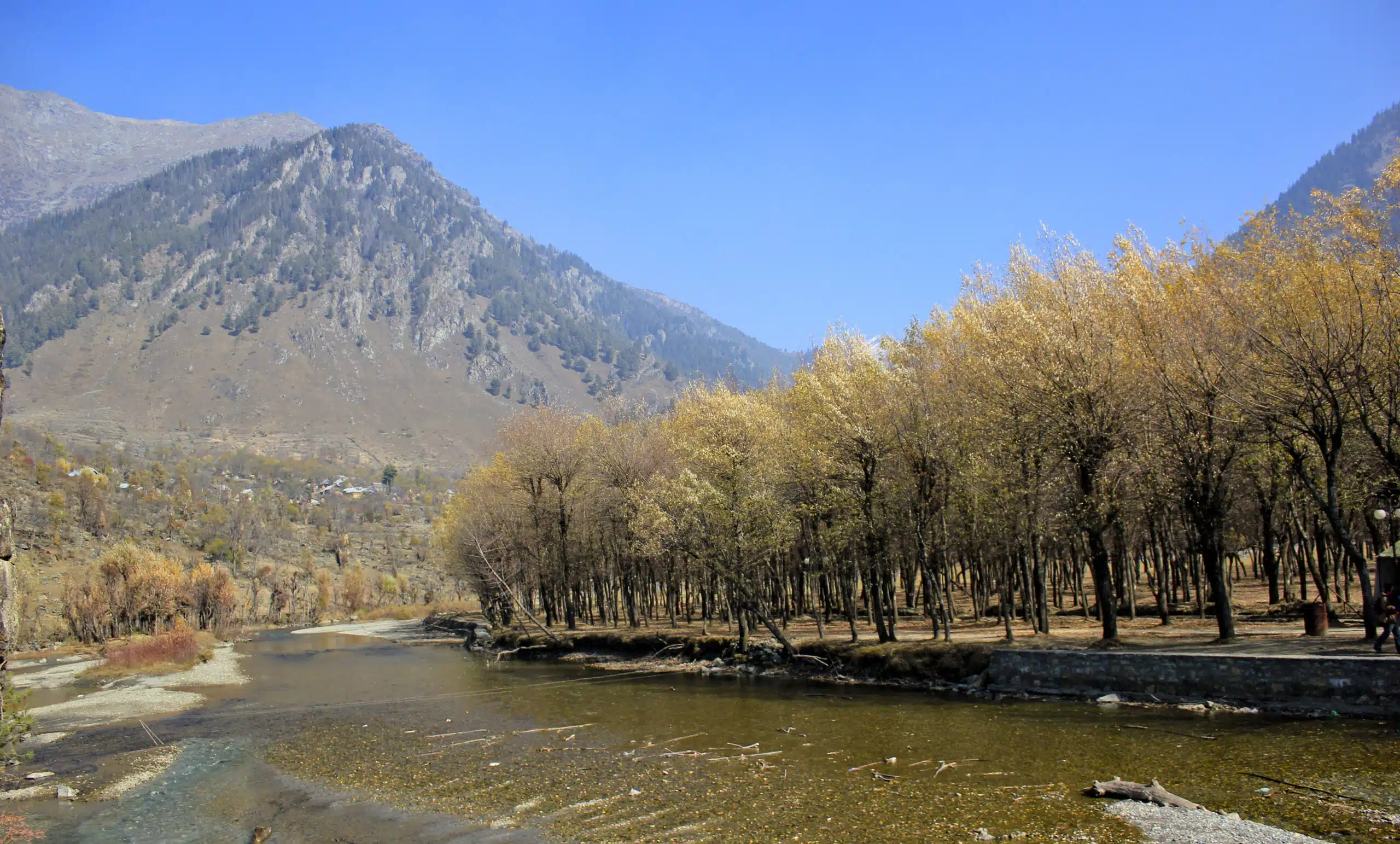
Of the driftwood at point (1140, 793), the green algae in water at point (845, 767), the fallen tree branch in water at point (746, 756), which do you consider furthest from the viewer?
the fallen tree branch in water at point (746, 756)

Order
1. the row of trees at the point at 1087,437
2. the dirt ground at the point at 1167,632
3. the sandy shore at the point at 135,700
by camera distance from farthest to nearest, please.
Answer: the sandy shore at the point at 135,700 < the dirt ground at the point at 1167,632 < the row of trees at the point at 1087,437

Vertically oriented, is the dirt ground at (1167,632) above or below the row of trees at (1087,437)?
below

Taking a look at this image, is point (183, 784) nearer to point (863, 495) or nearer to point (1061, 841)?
point (1061, 841)

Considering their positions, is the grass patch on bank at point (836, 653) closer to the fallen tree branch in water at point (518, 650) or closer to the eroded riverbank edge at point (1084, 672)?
the eroded riverbank edge at point (1084, 672)

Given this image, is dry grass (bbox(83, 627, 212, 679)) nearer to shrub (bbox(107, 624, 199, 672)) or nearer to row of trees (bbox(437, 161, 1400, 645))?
shrub (bbox(107, 624, 199, 672))

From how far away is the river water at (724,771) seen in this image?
16625 millimetres

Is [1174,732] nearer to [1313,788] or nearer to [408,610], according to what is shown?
[1313,788]

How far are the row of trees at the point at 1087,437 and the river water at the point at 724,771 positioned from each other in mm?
8514

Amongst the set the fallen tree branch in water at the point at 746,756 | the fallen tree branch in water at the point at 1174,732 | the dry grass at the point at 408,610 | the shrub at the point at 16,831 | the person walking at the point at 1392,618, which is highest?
the person walking at the point at 1392,618

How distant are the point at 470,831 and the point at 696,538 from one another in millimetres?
25718

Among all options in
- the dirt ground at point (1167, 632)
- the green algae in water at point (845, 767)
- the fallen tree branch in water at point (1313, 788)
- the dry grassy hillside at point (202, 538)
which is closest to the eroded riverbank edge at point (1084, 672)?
the dirt ground at point (1167, 632)

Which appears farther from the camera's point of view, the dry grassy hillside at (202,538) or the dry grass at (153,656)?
the dry grassy hillside at (202,538)

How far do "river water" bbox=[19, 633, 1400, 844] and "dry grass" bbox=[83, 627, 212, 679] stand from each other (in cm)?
2799

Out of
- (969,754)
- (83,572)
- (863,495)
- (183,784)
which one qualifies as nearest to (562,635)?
(863,495)
